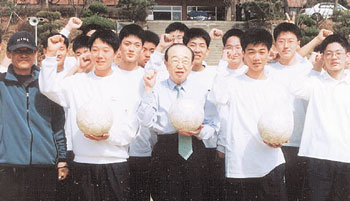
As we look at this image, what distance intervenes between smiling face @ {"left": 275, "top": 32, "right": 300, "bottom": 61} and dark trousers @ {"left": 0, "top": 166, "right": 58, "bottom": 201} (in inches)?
124

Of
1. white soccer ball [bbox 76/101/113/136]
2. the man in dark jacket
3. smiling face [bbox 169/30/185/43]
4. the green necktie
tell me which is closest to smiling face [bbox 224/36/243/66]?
smiling face [bbox 169/30/185/43]

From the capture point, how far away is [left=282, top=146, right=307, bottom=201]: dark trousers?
197 inches

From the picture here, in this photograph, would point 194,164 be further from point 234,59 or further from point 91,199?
point 234,59

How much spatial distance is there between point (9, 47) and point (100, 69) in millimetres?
962

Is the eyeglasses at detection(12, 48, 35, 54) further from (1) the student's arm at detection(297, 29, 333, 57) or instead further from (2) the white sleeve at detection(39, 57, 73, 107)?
(1) the student's arm at detection(297, 29, 333, 57)

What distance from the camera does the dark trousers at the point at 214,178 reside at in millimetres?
4953

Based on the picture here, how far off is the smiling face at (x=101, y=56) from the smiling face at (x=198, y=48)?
1232mm

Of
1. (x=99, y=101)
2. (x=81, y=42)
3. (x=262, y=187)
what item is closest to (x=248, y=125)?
(x=262, y=187)

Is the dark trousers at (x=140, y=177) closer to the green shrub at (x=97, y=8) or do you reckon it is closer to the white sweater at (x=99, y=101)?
the white sweater at (x=99, y=101)

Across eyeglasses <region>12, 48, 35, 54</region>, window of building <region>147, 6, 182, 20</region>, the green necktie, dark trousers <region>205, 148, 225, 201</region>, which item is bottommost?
dark trousers <region>205, 148, 225, 201</region>

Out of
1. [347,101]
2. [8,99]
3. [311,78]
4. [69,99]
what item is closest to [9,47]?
[8,99]

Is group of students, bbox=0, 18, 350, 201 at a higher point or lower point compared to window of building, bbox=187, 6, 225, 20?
lower

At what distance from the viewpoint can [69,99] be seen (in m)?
4.23

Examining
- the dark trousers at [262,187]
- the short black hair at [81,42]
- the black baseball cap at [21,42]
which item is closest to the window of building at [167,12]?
the short black hair at [81,42]
